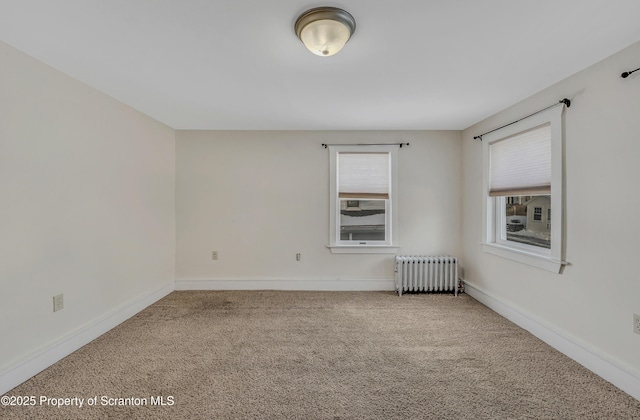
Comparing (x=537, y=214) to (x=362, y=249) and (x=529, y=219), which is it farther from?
(x=362, y=249)

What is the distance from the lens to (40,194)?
2.00 m

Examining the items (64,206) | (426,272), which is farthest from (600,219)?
(64,206)

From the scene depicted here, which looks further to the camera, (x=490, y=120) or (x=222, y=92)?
(x=490, y=120)

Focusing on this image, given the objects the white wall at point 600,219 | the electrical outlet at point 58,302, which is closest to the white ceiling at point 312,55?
Result: the white wall at point 600,219

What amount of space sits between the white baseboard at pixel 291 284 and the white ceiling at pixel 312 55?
7.72 feet

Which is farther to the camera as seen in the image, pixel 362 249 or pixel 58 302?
pixel 362 249

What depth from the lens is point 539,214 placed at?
8.73ft

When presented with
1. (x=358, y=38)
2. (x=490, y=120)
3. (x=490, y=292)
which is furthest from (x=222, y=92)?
(x=490, y=292)

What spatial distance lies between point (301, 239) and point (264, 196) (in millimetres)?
823

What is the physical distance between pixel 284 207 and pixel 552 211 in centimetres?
297

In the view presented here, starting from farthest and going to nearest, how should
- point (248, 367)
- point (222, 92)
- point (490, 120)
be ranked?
point (490, 120), point (222, 92), point (248, 367)

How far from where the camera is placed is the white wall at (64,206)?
1.82 meters

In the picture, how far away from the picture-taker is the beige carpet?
1639 mm

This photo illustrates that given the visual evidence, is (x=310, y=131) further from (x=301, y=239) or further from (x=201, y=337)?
(x=201, y=337)
